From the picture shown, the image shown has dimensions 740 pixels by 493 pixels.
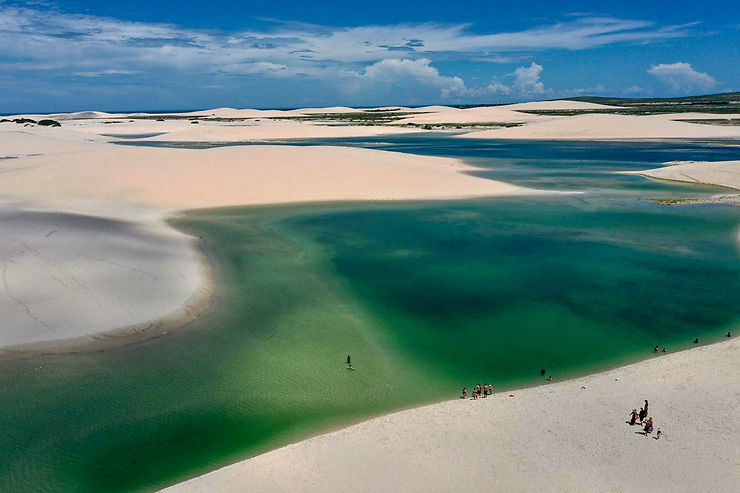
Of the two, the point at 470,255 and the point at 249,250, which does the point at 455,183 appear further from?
the point at 249,250

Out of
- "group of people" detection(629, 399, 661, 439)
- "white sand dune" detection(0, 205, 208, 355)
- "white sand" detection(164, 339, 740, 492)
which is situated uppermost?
"white sand dune" detection(0, 205, 208, 355)

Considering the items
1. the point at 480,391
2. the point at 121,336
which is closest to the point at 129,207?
the point at 121,336

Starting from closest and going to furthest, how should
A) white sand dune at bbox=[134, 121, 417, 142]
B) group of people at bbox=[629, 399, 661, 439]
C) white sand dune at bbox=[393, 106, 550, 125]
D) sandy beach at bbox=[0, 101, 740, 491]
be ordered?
sandy beach at bbox=[0, 101, 740, 491]
group of people at bbox=[629, 399, 661, 439]
white sand dune at bbox=[134, 121, 417, 142]
white sand dune at bbox=[393, 106, 550, 125]

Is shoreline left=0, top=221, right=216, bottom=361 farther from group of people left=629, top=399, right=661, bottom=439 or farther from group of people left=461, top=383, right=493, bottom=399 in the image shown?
group of people left=629, top=399, right=661, bottom=439

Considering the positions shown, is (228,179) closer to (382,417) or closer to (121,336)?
(121,336)

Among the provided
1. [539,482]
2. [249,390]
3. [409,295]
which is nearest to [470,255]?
[409,295]

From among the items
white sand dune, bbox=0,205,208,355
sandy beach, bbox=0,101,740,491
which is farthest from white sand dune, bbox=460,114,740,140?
white sand dune, bbox=0,205,208,355

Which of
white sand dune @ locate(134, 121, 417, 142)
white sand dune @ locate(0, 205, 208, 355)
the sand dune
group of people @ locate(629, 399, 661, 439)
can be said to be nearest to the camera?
group of people @ locate(629, 399, 661, 439)
